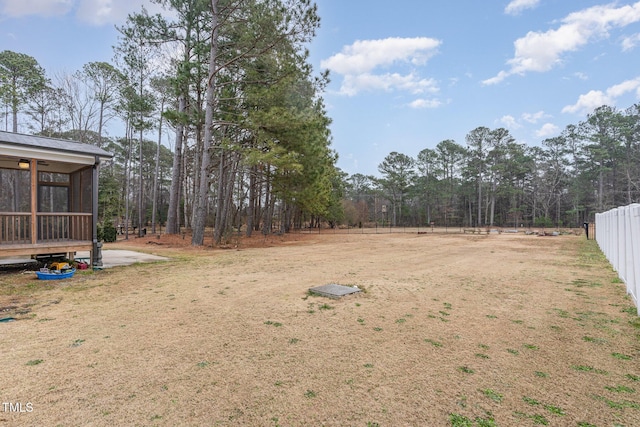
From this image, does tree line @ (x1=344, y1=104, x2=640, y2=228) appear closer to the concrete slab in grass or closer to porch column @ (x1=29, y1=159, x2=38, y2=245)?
the concrete slab in grass

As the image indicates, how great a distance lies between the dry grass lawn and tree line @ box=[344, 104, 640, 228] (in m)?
30.9

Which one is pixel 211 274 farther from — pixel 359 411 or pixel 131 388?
pixel 359 411

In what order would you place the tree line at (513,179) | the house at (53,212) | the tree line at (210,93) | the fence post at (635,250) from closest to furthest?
the fence post at (635,250), the house at (53,212), the tree line at (210,93), the tree line at (513,179)

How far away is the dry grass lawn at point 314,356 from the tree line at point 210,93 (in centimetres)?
814

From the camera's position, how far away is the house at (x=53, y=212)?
5.86m

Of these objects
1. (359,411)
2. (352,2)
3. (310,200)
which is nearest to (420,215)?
(310,200)

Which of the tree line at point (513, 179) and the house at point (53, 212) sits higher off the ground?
the tree line at point (513, 179)

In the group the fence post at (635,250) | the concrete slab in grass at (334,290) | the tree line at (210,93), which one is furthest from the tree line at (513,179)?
the fence post at (635,250)

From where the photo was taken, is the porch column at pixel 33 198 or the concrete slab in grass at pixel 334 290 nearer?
the concrete slab in grass at pixel 334 290

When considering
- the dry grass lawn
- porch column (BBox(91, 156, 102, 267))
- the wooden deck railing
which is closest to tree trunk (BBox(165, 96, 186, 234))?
the wooden deck railing

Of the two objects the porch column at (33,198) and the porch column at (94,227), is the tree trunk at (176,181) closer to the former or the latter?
the porch column at (94,227)

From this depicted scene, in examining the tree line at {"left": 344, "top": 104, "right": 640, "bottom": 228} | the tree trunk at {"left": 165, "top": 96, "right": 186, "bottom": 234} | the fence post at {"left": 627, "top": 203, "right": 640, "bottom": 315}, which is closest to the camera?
the fence post at {"left": 627, "top": 203, "right": 640, "bottom": 315}

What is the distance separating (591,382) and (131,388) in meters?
3.31

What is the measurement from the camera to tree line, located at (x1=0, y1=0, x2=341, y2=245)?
11.2m
